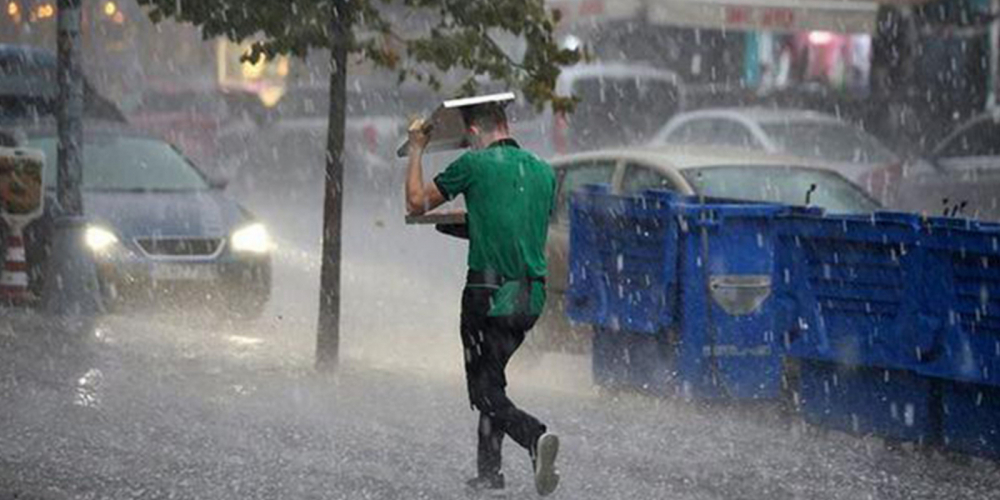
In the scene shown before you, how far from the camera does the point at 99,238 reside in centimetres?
1573

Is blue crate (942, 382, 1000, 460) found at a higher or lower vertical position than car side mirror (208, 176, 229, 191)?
higher

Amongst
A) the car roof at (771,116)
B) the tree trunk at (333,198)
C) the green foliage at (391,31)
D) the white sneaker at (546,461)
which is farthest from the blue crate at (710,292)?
the car roof at (771,116)

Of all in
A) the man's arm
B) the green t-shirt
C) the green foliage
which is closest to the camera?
the man's arm

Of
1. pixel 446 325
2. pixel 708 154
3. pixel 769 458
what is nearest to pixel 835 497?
pixel 769 458

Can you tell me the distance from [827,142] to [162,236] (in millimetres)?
9562

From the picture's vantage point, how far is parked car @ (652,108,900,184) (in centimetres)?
2309

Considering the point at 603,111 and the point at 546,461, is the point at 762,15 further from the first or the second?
the point at 546,461

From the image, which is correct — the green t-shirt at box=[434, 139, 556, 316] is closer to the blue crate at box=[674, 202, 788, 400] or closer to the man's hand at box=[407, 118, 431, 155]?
the man's hand at box=[407, 118, 431, 155]

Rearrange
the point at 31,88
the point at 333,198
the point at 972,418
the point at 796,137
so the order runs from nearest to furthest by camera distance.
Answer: the point at 972,418 < the point at 333,198 < the point at 31,88 < the point at 796,137

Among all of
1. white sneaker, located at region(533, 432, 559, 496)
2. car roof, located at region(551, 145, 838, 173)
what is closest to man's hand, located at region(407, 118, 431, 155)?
white sneaker, located at region(533, 432, 559, 496)

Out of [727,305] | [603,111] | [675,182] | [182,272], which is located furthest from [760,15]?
[727,305]

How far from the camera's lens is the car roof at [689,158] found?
14.2 meters

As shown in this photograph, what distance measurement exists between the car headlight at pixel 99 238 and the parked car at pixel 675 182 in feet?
10.6

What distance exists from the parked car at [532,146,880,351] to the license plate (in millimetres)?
2757
